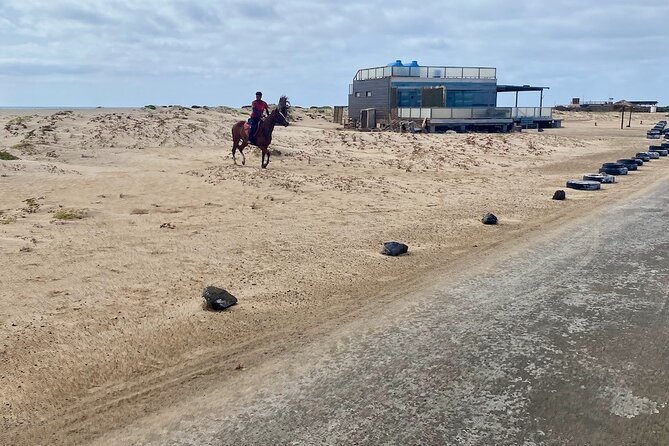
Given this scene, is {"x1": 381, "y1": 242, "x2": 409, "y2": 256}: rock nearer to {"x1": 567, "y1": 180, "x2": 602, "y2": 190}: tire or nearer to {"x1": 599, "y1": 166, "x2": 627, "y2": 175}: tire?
{"x1": 567, "y1": 180, "x2": 602, "y2": 190}: tire

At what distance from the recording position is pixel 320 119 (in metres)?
58.2

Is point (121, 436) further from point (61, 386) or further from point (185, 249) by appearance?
point (185, 249)

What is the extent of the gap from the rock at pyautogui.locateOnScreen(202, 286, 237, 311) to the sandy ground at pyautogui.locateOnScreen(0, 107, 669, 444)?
20cm

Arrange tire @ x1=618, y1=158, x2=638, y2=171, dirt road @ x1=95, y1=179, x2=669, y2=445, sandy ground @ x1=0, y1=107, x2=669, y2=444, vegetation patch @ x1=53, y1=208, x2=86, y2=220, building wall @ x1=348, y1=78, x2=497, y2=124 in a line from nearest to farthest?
dirt road @ x1=95, y1=179, x2=669, y2=445 → sandy ground @ x1=0, y1=107, x2=669, y2=444 → vegetation patch @ x1=53, y1=208, x2=86, y2=220 → tire @ x1=618, y1=158, x2=638, y2=171 → building wall @ x1=348, y1=78, x2=497, y2=124

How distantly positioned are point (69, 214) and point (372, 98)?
38235mm

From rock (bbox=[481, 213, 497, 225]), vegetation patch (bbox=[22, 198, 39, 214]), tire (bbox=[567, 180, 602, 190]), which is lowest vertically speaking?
rock (bbox=[481, 213, 497, 225])

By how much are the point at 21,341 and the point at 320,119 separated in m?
53.7

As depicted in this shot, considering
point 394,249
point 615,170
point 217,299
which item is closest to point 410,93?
point 615,170

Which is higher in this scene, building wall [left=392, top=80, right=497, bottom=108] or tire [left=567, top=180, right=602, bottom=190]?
building wall [left=392, top=80, right=497, bottom=108]

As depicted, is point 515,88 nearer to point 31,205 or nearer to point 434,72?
point 434,72

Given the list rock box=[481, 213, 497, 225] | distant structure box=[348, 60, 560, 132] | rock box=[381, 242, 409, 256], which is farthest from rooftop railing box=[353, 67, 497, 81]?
rock box=[381, 242, 409, 256]

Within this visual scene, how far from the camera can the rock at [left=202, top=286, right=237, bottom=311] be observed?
22.4 feet

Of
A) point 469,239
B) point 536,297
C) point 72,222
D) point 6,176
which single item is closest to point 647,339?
point 536,297

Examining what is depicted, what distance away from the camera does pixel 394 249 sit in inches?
374
